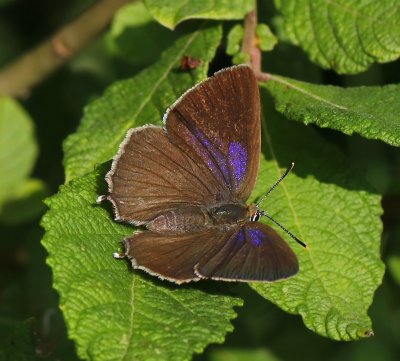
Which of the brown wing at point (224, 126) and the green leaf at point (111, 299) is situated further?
the brown wing at point (224, 126)

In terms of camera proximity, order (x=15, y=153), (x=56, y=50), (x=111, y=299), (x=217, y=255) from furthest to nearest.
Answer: (x=15, y=153) < (x=56, y=50) < (x=217, y=255) < (x=111, y=299)

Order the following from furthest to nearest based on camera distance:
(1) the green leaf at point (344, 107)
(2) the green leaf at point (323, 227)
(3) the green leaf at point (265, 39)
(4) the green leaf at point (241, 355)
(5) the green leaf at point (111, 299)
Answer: (4) the green leaf at point (241, 355)
(3) the green leaf at point (265, 39)
(2) the green leaf at point (323, 227)
(1) the green leaf at point (344, 107)
(5) the green leaf at point (111, 299)

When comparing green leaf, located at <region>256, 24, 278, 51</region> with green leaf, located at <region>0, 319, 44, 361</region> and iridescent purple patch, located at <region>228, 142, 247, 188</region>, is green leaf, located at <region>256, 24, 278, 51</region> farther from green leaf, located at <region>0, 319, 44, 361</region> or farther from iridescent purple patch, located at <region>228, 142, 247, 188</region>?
green leaf, located at <region>0, 319, 44, 361</region>

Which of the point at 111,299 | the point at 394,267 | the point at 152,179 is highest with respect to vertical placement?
the point at 394,267

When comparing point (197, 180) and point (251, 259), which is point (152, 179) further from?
point (251, 259)

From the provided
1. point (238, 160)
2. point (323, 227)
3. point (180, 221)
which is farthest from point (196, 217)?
point (323, 227)

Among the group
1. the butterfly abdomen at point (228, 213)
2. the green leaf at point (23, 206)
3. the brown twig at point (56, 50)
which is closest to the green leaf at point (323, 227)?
the butterfly abdomen at point (228, 213)

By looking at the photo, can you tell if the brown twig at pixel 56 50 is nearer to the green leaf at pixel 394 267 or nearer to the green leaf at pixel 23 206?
the green leaf at pixel 23 206
